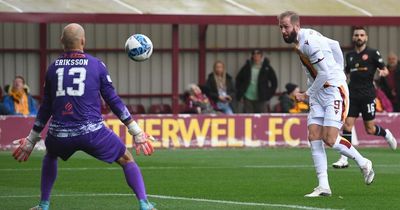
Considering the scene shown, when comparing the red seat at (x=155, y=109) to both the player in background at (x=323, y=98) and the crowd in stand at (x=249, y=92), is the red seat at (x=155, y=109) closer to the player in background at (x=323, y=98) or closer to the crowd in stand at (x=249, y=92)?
the crowd in stand at (x=249, y=92)

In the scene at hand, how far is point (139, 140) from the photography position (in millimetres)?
12086

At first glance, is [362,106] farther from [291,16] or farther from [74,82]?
[74,82]

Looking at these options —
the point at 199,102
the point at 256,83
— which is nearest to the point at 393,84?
the point at 256,83

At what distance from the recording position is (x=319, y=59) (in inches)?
578

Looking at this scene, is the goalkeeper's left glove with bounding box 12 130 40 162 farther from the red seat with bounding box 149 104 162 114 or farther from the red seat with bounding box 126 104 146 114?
the red seat with bounding box 149 104 162 114

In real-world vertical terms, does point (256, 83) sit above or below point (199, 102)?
above

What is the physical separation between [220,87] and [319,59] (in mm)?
13976

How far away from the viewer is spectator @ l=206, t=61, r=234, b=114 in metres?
28.1

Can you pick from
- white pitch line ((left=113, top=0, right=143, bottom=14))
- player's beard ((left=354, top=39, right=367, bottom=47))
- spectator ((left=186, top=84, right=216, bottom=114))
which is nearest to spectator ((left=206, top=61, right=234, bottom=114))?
spectator ((left=186, top=84, right=216, bottom=114))

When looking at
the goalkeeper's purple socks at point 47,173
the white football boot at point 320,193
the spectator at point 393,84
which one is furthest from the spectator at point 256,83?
the goalkeeper's purple socks at point 47,173

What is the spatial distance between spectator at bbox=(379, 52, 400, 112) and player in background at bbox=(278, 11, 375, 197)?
1403cm

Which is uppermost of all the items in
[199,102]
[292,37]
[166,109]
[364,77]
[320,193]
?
[292,37]

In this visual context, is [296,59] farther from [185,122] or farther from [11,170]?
[11,170]

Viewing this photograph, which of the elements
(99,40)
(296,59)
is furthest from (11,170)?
(296,59)
